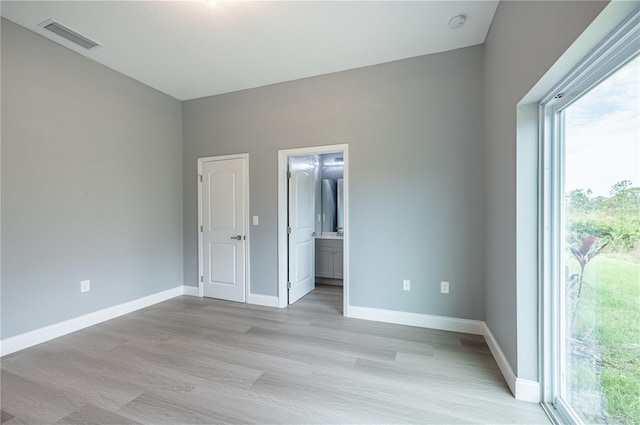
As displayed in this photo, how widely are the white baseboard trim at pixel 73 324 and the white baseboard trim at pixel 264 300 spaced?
4.18 ft

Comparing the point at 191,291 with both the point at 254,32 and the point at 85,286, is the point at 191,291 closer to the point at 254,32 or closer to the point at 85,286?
the point at 85,286

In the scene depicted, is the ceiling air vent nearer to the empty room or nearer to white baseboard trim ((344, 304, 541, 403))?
the empty room

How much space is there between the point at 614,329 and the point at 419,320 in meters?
1.80

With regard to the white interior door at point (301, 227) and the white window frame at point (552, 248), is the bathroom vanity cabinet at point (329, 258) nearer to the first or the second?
the white interior door at point (301, 227)

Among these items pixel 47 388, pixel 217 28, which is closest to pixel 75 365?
pixel 47 388

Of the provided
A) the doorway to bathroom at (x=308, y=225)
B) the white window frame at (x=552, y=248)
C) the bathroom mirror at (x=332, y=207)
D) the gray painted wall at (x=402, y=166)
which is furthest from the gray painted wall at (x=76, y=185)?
the white window frame at (x=552, y=248)

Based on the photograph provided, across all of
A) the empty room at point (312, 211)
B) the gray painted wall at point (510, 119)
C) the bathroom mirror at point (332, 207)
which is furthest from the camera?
the bathroom mirror at point (332, 207)

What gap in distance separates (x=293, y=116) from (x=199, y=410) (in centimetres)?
305

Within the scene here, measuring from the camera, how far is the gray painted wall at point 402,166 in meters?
2.70

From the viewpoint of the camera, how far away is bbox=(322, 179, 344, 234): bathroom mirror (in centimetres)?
538

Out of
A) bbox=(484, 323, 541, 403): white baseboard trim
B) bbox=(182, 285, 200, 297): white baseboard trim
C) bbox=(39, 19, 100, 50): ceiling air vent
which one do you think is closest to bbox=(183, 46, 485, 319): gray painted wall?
bbox=(484, 323, 541, 403): white baseboard trim

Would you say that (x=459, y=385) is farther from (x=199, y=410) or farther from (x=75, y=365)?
(x=75, y=365)

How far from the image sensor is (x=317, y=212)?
16.3 feet

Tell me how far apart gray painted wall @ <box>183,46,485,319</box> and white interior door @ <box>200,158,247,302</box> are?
1.22 ft
